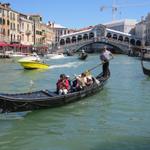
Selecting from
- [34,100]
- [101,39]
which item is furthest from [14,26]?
[34,100]

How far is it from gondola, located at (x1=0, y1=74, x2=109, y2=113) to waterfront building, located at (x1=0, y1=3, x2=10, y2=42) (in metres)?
28.7

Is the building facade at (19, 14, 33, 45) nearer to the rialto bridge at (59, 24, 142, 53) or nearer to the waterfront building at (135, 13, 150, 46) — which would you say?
the rialto bridge at (59, 24, 142, 53)

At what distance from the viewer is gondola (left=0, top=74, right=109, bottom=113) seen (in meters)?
6.25

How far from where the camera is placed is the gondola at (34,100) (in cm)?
625

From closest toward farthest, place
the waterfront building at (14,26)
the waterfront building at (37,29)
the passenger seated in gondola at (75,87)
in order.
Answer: the passenger seated in gondola at (75,87) < the waterfront building at (14,26) < the waterfront building at (37,29)

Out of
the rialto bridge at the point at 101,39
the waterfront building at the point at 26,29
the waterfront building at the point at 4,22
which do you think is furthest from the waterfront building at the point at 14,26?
the rialto bridge at the point at 101,39

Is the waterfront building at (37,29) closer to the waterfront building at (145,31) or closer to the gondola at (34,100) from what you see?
the waterfront building at (145,31)

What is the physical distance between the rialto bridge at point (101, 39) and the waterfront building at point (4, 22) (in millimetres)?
14377

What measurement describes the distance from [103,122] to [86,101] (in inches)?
71.3

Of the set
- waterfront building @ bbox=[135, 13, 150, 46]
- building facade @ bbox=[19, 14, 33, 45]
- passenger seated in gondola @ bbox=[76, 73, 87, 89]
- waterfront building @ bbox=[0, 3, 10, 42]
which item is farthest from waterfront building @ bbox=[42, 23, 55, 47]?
passenger seated in gondola @ bbox=[76, 73, 87, 89]

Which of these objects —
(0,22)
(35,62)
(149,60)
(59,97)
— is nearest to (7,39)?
(0,22)

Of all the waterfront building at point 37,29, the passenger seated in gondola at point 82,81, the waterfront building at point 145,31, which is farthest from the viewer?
the waterfront building at point 145,31

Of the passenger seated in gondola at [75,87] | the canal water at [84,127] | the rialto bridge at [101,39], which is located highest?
the rialto bridge at [101,39]

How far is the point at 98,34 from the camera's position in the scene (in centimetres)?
5441
